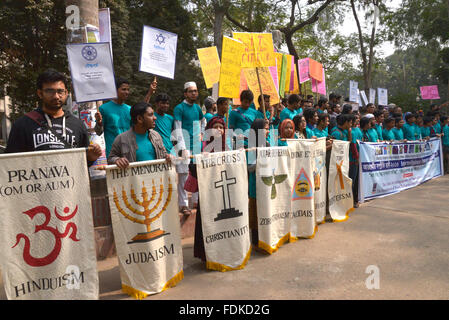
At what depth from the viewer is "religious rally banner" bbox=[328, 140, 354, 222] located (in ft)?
19.7

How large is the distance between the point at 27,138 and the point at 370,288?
331cm

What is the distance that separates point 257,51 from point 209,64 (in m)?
1.61

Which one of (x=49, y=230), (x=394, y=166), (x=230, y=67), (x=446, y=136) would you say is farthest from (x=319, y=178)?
(x=446, y=136)

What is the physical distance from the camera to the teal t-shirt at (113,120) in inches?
192

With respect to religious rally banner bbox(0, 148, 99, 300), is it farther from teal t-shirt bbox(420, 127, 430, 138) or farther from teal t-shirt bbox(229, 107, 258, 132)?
teal t-shirt bbox(420, 127, 430, 138)

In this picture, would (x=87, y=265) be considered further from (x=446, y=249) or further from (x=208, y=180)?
(x=446, y=249)

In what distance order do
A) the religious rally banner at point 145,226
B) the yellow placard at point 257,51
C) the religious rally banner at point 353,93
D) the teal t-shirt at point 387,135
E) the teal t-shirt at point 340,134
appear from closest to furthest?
the religious rally banner at point 145,226
the yellow placard at point 257,51
the teal t-shirt at point 340,134
the teal t-shirt at point 387,135
the religious rally banner at point 353,93

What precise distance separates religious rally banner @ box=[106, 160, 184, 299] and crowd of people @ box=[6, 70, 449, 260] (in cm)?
20

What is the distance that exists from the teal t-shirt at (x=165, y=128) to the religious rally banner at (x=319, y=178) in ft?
7.38

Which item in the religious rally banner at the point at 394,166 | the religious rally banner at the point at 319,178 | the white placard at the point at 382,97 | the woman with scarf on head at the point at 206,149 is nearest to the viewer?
the woman with scarf on head at the point at 206,149

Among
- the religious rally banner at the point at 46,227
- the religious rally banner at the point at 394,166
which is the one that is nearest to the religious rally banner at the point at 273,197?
the religious rally banner at the point at 46,227

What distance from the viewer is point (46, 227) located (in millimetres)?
2902

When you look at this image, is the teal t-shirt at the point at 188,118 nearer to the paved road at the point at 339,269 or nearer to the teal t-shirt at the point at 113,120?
the teal t-shirt at the point at 113,120
